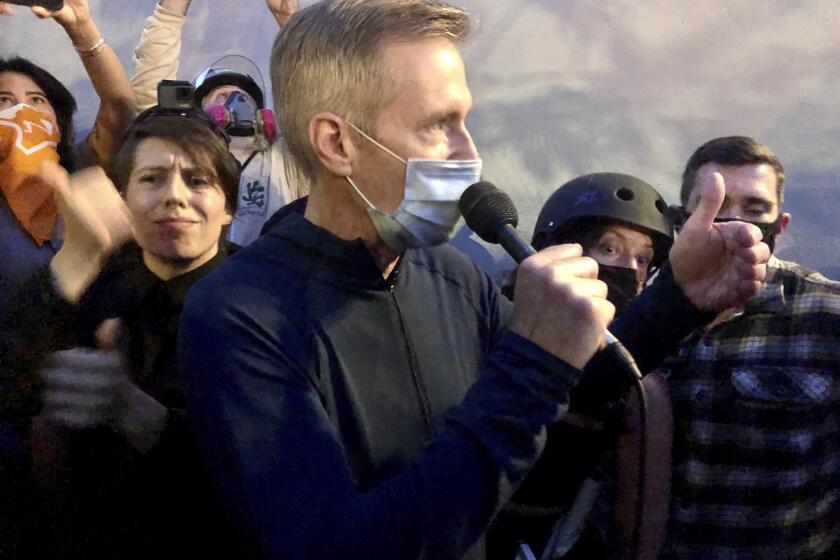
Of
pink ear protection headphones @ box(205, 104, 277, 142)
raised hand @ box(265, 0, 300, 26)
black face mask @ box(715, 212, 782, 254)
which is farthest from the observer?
pink ear protection headphones @ box(205, 104, 277, 142)

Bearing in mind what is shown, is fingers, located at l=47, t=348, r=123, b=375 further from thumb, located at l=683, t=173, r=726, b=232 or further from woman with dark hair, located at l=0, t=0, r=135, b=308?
thumb, located at l=683, t=173, r=726, b=232

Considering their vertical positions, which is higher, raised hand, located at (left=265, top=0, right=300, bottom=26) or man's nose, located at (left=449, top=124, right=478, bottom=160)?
raised hand, located at (left=265, top=0, right=300, bottom=26)

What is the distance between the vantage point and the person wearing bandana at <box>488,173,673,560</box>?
4.51ft

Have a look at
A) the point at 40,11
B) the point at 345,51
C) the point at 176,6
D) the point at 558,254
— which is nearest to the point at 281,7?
the point at 176,6

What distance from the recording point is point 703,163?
233cm

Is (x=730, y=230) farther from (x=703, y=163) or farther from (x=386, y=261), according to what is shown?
(x=703, y=163)

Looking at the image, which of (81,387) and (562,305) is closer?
(562,305)

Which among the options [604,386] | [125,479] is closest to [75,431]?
[125,479]

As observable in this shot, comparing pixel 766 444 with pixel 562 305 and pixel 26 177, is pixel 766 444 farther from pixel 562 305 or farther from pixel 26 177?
pixel 26 177

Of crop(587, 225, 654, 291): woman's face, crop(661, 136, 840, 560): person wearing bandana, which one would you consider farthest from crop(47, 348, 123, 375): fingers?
crop(587, 225, 654, 291): woman's face

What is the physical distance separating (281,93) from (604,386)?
73cm

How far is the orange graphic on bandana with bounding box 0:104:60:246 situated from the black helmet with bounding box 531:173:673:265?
1.53 m

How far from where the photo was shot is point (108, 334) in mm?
1327

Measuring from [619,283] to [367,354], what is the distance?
1342 mm
